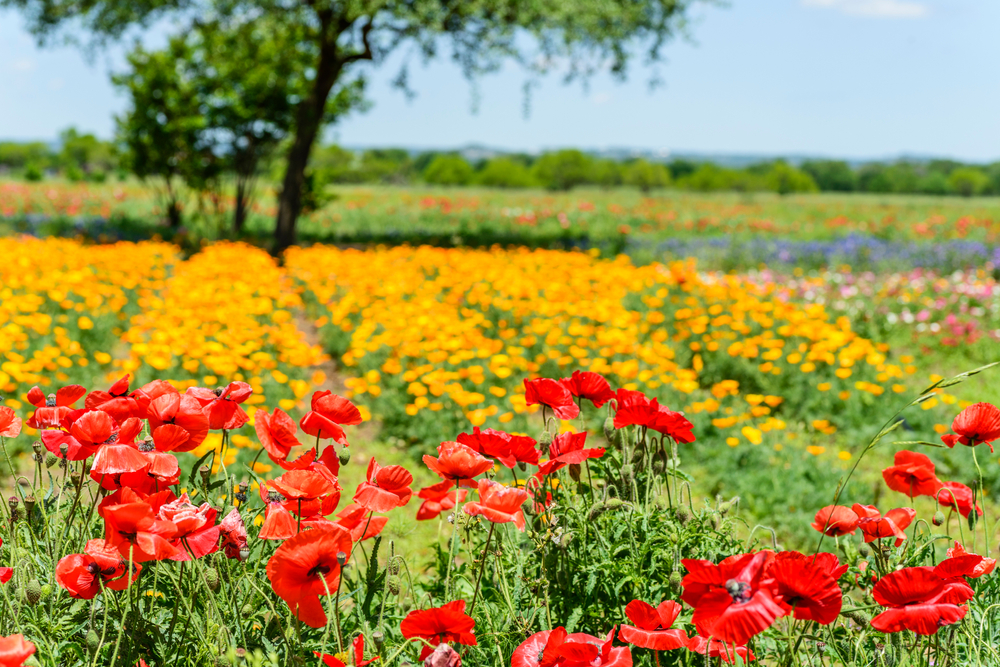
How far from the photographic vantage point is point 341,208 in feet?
79.5

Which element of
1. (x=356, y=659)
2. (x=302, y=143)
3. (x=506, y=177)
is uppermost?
(x=506, y=177)

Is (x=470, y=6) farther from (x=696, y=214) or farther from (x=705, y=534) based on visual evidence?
(x=696, y=214)

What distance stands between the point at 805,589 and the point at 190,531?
1.10m

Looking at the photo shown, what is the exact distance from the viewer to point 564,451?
69.9 inches

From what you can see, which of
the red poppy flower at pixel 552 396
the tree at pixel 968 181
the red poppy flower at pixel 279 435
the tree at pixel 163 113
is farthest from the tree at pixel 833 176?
the red poppy flower at pixel 279 435

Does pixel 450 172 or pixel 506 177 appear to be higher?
pixel 450 172

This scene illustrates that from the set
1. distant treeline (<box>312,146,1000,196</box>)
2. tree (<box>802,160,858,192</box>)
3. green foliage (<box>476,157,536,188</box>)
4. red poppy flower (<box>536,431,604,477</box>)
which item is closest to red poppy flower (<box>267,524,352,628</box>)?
red poppy flower (<box>536,431,604,477</box>)

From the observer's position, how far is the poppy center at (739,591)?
115cm

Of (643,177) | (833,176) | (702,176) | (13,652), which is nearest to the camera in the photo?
(13,652)

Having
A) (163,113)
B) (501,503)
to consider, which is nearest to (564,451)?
(501,503)

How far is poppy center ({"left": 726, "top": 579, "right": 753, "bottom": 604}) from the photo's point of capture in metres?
1.15

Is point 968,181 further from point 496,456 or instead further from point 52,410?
point 52,410

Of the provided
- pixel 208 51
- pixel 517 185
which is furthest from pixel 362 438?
pixel 517 185

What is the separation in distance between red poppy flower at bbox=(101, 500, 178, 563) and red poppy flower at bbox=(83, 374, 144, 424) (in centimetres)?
37
